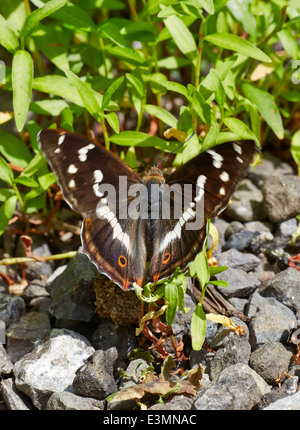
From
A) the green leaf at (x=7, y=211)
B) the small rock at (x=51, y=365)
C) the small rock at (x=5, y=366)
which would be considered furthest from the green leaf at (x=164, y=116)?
the small rock at (x=5, y=366)

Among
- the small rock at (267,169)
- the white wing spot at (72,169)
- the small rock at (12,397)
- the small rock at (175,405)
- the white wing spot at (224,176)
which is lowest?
the small rock at (267,169)

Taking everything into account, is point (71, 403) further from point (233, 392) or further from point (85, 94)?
point (85, 94)

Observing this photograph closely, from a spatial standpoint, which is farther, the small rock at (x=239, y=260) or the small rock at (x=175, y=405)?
the small rock at (x=239, y=260)

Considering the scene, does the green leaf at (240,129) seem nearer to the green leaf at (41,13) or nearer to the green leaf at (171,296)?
the green leaf at (171,296)

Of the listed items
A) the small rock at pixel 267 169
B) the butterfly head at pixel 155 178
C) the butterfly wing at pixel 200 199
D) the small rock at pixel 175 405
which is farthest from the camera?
the small rock at pixel 267 169

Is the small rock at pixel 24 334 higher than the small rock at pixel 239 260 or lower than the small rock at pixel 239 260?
higher

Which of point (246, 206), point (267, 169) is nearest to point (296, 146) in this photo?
point (267, 169)

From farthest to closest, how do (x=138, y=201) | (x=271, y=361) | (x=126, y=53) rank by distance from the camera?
(x=126, y=53) → (x=138, y=201) → (x=271, y=361)

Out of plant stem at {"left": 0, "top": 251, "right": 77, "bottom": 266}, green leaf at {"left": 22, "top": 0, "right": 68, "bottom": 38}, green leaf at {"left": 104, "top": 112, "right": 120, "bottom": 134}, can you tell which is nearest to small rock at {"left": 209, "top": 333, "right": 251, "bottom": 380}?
plant stem at {"left": 0, "top": 251, "right": 77, "bottom": 266}

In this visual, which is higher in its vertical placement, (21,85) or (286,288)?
(21,85)
